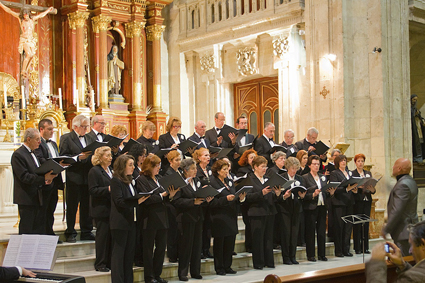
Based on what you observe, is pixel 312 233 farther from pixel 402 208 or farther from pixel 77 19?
pixel 77 19

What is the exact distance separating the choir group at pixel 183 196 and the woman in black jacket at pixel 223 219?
0.01 m

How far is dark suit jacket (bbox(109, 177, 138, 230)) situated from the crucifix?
21.0ft

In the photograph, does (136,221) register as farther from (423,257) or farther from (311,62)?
(311,62)

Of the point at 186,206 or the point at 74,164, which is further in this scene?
the point at 74,164

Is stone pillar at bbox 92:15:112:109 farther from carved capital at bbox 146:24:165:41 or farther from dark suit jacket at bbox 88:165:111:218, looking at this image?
dark suit jacket at bbox 88:165:111:218

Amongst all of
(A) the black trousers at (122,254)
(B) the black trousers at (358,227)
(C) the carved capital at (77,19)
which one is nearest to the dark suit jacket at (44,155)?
(A) the black trousers at (122,254)

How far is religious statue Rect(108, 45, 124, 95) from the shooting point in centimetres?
1244

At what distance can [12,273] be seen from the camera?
385cm

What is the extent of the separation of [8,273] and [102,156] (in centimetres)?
226

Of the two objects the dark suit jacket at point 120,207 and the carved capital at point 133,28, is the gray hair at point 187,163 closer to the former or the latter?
the dark suit jacket at point 120,207

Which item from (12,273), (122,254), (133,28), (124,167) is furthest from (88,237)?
(133,28)

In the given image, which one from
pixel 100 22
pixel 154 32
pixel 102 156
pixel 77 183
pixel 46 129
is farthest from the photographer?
pixel 154 32

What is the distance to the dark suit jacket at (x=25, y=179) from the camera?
576cm

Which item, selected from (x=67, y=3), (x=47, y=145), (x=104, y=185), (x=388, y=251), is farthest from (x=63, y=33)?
(x=388, y=251)
